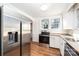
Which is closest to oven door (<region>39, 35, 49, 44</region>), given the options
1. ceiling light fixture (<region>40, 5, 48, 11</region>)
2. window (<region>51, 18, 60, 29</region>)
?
window (<region>51, 18, 60, 29</region>)

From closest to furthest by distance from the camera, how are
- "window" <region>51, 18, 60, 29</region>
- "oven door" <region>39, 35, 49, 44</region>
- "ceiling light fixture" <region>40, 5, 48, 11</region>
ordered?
"ceiling light fixture" <region>40, 5, 48, 11</region>
"window" <region>51, 18, 60, 29</region>
"oven door" <region>39, 35, 49, 44</region>

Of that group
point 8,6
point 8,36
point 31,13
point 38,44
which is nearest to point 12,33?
point 8,36

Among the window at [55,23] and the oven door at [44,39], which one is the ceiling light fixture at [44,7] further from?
the oven door at [44,39]

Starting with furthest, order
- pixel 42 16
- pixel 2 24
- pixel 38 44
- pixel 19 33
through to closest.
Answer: pixel 38 44, pixel 42 16, pixel 19 33, pixel 2 24

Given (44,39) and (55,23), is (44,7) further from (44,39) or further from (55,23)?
(44,39)

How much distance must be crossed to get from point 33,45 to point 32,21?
452 mm

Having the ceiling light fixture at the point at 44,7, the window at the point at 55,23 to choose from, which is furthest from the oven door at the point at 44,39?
the ceiling light fixture at the point at 44,7

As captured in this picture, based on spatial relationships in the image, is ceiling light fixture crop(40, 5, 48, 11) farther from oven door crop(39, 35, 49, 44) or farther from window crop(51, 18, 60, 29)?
oven door crop(39, 35, 49, 44)

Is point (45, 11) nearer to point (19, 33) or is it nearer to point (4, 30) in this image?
point (19, 33)

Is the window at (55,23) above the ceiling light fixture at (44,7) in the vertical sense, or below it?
below

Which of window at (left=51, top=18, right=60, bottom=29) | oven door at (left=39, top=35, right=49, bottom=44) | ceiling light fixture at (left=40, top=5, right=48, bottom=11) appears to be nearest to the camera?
ceiling light fixture at (left=40, top=5, right=48, bottom=11)

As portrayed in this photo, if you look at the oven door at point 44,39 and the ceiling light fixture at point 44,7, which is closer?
the ceiling light fixture at point 44,7

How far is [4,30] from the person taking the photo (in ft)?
3.22

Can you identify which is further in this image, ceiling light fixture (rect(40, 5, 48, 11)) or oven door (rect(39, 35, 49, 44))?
oven door (rect(39, 35, 49, 44))
